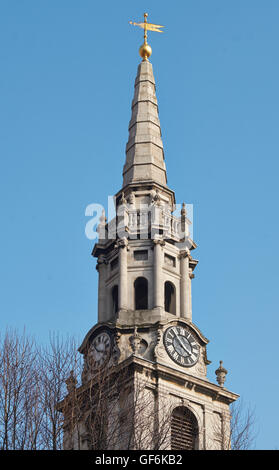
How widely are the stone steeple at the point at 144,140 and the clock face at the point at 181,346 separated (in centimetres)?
1165

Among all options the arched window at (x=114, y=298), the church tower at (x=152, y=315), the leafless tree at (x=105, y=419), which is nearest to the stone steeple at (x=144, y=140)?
the church tower at (x=152, y=315)

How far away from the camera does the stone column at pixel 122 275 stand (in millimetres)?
67250

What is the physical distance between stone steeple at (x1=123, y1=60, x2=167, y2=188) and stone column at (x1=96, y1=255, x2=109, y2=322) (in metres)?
5.88

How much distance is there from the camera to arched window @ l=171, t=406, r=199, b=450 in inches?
2435

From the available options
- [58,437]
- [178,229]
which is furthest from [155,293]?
[58,437]

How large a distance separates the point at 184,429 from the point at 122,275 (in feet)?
33.8

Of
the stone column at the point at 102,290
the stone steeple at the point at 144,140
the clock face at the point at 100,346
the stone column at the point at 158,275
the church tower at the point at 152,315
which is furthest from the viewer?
the stone steeple at the point at 144,140

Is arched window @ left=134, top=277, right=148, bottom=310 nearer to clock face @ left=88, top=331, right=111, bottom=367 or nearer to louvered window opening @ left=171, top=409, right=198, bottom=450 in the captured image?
clock face @ left=88, top=331, right=111, bottom=367

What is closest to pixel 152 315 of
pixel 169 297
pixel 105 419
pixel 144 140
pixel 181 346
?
pixel 181 346

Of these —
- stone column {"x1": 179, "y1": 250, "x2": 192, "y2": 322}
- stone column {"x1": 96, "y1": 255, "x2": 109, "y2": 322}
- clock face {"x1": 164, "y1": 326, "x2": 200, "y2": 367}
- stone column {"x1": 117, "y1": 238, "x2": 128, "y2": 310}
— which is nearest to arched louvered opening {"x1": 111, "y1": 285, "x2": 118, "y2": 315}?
stone column {"x1": 96, "y1": 255, "x2": 109, "y2": 322}

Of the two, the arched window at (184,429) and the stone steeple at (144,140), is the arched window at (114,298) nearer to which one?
the stone steeple at (144,140)

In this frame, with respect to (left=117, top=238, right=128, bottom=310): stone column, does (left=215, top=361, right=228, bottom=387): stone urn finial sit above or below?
below

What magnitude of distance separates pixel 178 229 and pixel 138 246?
3.45 meters

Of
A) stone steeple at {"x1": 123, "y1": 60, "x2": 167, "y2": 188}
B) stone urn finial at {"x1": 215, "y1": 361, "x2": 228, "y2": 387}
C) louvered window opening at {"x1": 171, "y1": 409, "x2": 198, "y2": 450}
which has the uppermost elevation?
stone steeple at {"x1": 123, "y1": 60, "x2": 167, "y2": 188}
